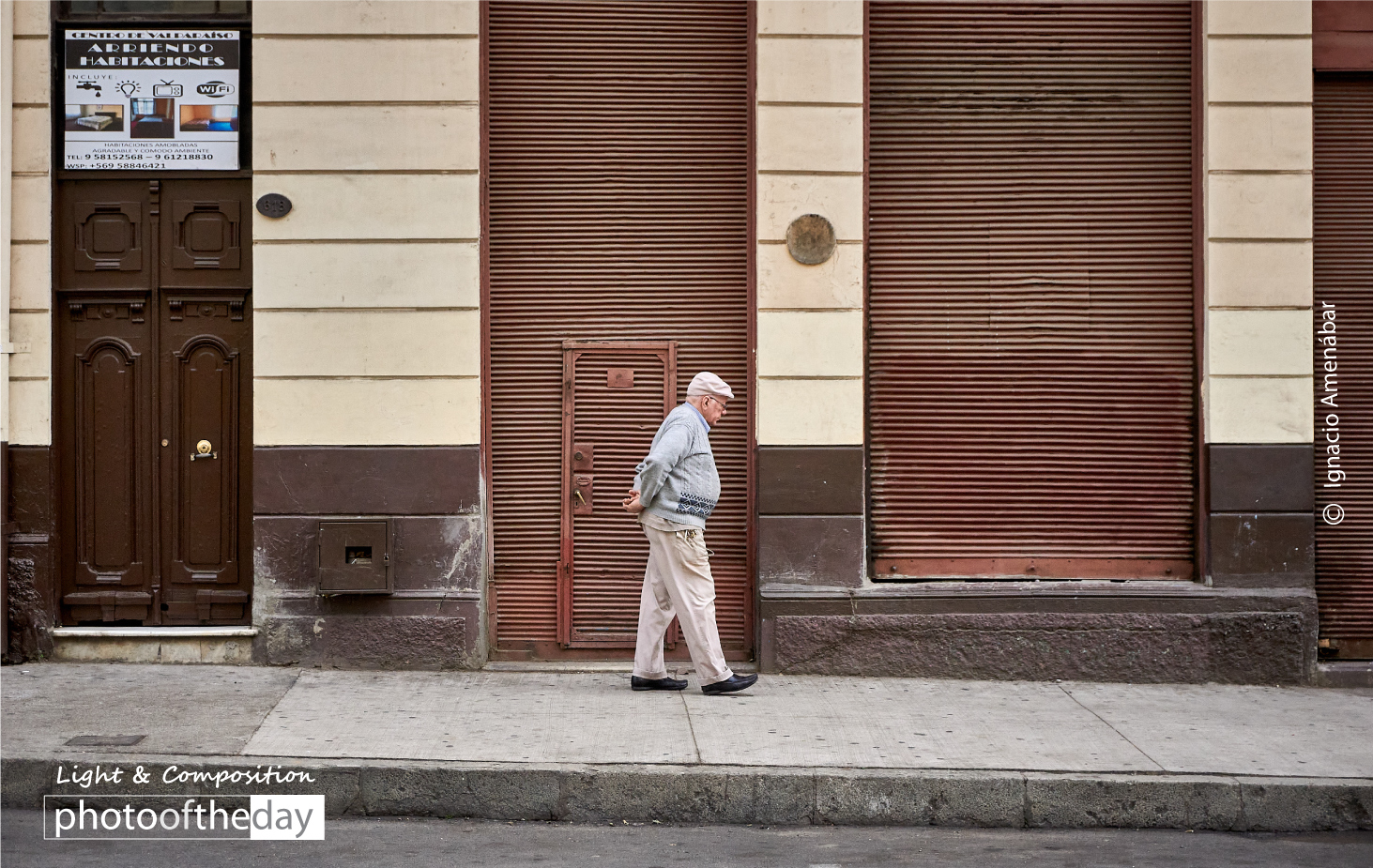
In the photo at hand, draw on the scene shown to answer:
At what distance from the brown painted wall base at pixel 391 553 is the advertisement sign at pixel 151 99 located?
198 cm

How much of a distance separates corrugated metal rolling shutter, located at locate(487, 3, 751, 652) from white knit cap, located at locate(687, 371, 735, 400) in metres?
0.92

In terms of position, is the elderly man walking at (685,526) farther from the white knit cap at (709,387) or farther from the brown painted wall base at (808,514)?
the brown painted wall base at (808,514)

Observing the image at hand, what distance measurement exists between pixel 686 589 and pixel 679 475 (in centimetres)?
63

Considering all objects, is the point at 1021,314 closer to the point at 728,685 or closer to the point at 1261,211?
the point at 1261,211

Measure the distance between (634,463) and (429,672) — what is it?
1.79 meters

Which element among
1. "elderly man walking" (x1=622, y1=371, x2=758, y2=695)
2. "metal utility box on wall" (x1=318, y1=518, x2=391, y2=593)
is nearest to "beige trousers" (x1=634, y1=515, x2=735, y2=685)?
"elderly man walking" (x1=622, y1=371, x2=758, y2=695)

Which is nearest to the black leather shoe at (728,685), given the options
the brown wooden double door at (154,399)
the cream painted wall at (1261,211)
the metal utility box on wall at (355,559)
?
the metal utility box on wall at (355,559)

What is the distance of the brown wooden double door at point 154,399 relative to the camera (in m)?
8.05

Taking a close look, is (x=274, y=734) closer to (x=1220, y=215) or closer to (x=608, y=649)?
(x=608, y=649)

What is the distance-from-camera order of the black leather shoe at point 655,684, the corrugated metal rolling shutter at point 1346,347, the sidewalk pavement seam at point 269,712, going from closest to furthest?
the sidewalk pavement seam at point 269,712 < the black leather shoe at point 655,684 < the corrugated metal rolling shutter at point 1346,347

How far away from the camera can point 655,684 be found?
292 inches

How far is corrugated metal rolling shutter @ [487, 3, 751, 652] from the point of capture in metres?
8.21

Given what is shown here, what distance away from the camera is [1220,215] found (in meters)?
8.00

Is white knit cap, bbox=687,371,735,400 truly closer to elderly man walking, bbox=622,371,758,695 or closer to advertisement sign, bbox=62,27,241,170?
elderly man walking, bbox=622,371,758,695
